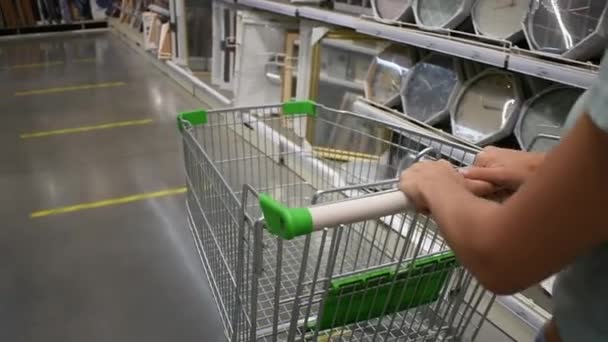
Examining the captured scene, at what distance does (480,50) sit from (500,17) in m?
0.25

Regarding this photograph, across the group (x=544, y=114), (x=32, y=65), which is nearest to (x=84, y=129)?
(x=32, y=65)

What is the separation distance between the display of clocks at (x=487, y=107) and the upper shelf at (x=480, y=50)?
0.21 meters

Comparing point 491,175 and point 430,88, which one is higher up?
point 491,175

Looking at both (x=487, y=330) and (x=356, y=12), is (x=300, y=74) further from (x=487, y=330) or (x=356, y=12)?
(x=487, y=330)

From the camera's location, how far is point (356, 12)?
2900mm

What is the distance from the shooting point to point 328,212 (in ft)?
2.37

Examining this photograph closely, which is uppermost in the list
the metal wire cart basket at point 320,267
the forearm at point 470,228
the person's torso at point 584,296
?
the forearm at point 470,228

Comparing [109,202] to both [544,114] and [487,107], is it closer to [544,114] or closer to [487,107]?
[487,107]

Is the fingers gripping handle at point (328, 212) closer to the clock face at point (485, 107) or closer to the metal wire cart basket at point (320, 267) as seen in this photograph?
the metal wire cart basket at point (320, 267)

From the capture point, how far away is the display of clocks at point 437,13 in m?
2.15

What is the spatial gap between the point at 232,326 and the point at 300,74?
2.18 metres

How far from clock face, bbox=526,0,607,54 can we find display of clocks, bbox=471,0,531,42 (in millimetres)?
73

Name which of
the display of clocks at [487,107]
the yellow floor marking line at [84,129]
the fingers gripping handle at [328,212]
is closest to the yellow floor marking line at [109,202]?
the yellow floor marking line at [84,129]

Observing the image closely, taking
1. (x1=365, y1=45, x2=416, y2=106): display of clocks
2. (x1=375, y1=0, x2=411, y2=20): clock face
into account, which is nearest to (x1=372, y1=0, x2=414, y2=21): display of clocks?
(x1=375, y1=0, x2=411, y2=20): clock face
